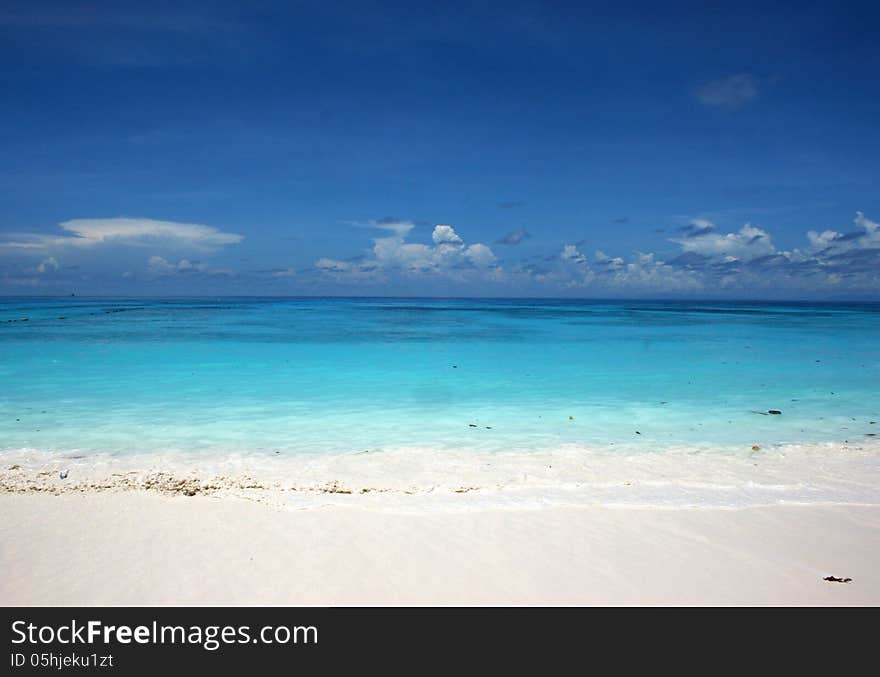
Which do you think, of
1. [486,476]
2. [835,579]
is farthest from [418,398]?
[835,579]

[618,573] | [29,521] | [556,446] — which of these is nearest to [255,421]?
[29,521]

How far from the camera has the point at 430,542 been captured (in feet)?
15.3

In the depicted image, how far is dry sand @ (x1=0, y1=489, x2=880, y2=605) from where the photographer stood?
3.88 metres

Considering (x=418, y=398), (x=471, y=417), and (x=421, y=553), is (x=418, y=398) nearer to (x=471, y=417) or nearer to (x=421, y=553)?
(x=471, y=417)

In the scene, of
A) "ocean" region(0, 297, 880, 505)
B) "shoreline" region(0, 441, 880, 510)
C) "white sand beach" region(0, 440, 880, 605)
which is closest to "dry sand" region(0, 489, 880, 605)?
"white sand beach" region(0, 440, 880, 605)

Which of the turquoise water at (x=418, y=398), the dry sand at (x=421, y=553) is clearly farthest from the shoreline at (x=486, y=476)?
the turquoise water at (x=418, y=398)

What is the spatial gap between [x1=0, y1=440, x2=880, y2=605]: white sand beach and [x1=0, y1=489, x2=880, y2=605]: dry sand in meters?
0.02

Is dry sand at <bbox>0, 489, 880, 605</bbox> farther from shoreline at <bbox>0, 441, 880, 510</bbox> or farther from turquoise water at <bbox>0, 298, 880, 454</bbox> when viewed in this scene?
turquoise water at <bbox>0, 298, 880, 454</bbox>

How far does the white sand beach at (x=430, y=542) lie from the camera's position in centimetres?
390

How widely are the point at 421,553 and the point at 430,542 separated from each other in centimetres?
22
